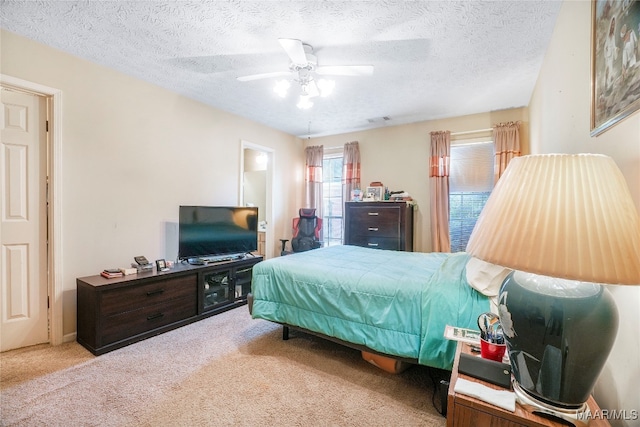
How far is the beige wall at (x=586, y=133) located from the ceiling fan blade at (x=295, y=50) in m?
1.67

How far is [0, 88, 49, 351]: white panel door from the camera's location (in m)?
2.28

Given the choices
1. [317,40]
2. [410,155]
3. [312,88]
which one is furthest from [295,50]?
[410,155]

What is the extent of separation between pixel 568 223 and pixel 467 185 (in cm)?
385

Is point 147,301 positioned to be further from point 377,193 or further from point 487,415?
point 377,193

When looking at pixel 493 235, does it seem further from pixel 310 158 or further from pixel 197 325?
pixel 310 158

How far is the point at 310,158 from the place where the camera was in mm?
5305

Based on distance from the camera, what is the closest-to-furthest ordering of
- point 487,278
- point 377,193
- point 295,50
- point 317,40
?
1. point 487,278
2. point 295,50
3. point 317,40
4. point 377,193

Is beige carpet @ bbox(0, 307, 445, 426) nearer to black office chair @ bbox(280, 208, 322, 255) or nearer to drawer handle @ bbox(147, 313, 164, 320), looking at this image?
drawer handle @ bbox(147, 313, 164, 320)

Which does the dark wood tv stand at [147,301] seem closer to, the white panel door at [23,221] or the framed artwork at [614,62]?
the white panel door at [23,221]

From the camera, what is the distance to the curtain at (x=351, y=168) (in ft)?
16.0

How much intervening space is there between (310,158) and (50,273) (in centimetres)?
399

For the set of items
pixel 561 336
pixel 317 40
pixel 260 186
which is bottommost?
pixel 561 336

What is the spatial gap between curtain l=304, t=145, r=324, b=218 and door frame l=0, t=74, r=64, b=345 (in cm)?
354

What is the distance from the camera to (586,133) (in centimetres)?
135
